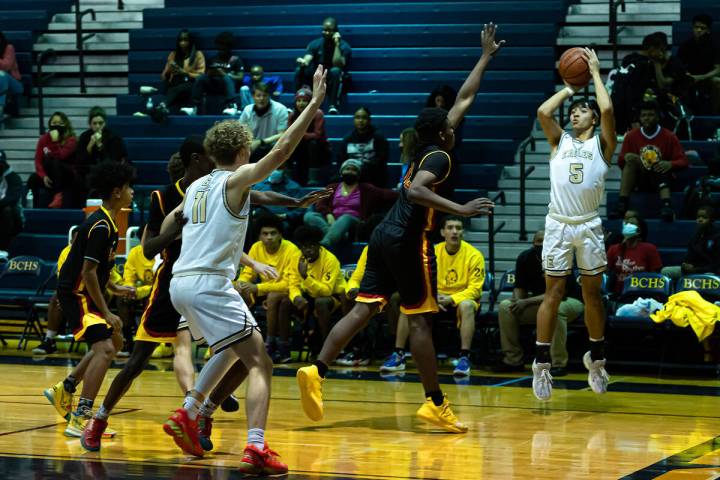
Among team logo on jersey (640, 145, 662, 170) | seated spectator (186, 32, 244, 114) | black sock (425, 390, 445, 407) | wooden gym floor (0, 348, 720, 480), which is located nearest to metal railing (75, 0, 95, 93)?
seated spectator (186, 32, 244, 114)

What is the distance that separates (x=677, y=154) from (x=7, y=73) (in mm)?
9413

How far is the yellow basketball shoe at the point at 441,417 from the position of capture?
289 inches

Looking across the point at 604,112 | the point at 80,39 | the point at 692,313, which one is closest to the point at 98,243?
the point at 604,112

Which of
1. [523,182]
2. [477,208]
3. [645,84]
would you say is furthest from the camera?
[645,84]

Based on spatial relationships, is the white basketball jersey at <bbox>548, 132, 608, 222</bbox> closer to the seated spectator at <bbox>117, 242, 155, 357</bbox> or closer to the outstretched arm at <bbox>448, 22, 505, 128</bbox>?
the outstretched arm at <bbox>448, 22, 505, 128</bbox>

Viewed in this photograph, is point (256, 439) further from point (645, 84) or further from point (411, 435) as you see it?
point (645, 84)

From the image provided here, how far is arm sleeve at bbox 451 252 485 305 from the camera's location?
11.1 m

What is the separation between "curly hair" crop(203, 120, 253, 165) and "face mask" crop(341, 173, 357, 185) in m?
6.78

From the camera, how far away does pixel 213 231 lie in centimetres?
604

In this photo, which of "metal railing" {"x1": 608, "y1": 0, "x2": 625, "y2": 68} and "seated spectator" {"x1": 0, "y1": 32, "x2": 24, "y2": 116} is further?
"seated spectator" {"x1": 0, "y1": 32, "x2": 24, "y2": 116}

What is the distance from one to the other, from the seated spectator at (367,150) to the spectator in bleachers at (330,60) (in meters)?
1.57

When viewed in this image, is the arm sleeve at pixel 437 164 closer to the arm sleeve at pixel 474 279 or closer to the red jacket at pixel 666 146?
the arm sleeve at pixel 474 279

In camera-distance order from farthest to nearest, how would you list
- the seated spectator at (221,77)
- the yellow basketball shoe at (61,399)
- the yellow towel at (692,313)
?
the seated spectator at (221,77), the yellow towel at (692,313), the yellow basketball shoe at (61,399)

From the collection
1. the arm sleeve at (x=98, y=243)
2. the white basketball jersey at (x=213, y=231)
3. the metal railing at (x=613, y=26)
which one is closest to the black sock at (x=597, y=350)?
the white basketball jersey at (x=213, y=231)
